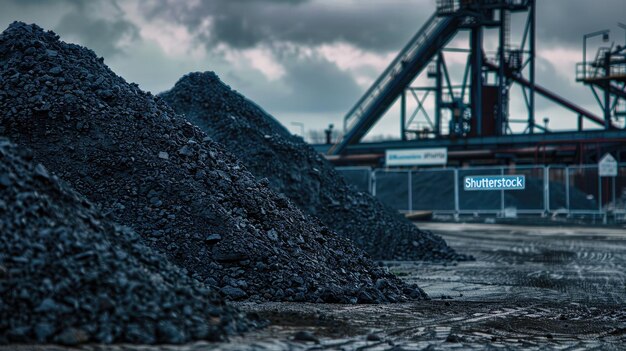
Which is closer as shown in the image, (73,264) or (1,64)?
(73,264)

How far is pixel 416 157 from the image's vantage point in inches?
2057

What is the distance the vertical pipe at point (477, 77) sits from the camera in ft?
178

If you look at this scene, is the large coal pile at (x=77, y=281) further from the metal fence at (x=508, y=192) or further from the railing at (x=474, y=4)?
the railing at (x=474, y=4)

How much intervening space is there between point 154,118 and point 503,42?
4208cm

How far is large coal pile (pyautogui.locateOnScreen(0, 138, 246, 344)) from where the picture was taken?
819 centimetres

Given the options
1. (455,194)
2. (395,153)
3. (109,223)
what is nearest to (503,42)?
(395,153)

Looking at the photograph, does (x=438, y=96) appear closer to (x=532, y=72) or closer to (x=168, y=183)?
(x=532, y=72)

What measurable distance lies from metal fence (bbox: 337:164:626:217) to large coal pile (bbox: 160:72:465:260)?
721 inches

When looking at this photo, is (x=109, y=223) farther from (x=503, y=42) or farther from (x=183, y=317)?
(x=503, y=42)

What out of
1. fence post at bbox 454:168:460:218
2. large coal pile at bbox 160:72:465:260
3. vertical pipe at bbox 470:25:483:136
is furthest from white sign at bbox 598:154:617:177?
large coal pile at bbox 160:72:465:260

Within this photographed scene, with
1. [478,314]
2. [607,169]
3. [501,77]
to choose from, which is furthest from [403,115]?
[478,314]

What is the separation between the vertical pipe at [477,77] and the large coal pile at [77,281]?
46.4m

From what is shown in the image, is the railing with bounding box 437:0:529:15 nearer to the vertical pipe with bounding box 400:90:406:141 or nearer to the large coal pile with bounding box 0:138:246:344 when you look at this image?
the vertical pipe with bounding box 400:90:406:141

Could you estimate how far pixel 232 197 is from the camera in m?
13.9
